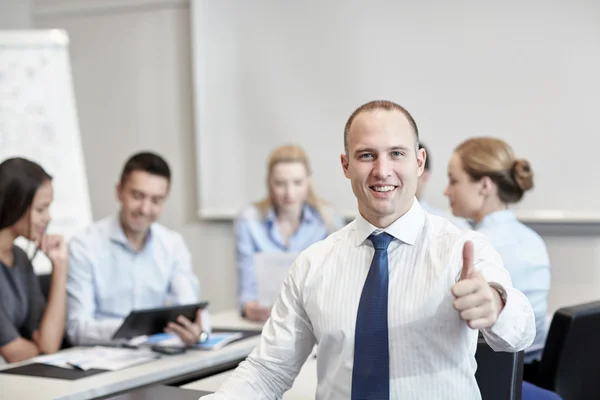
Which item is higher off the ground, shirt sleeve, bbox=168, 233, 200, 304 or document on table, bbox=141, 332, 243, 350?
shirt sleeve, bbox=168, 233, 200, 304

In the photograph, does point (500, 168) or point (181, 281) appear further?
point (181, 281)

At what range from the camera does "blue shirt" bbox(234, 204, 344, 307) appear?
4066mm

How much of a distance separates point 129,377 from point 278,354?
2.65 ft

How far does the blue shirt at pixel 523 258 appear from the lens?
2.88 m

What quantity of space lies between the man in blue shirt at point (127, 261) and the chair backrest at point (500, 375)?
173 cm

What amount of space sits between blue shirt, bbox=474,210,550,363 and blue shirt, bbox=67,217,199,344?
1.44 metres

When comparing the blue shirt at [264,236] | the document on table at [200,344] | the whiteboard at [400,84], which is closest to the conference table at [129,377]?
the document on table at [200,344]

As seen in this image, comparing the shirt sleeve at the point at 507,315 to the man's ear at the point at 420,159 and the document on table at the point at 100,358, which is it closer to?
the man's ear at the point at 420,159

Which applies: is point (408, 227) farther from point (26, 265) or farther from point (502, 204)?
point (26, 265)

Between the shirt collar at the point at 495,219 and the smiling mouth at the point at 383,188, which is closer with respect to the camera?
the smiling mouth at the point at 383,188

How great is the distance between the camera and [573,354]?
256 centimetres

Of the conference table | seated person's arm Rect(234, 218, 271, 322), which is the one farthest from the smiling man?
seated person's arm Rect(234, 218, 271, 322)

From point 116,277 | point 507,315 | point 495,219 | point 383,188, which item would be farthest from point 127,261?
point 507,315

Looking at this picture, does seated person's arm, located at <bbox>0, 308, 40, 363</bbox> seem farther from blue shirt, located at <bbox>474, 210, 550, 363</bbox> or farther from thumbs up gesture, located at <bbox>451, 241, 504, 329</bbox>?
thumbs up gesture, located at <bbox>451, 241, 504, 329</bbox>
